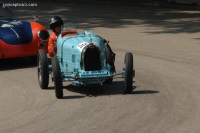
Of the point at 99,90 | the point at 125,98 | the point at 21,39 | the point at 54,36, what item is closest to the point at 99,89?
the point at 99,90

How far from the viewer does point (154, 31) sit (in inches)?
682

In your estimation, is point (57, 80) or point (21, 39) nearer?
point (57, 80)

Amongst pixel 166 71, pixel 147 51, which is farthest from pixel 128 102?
pixel 147 51

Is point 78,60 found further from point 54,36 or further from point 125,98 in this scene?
point 54,36

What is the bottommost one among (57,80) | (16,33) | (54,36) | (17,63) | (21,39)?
(17,63)

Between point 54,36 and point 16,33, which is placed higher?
point 54,36

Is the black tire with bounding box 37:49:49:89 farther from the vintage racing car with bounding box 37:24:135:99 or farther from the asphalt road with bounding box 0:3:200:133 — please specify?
the asphalt road with bounding box 0:3:200:133

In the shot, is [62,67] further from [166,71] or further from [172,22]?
[172,22]

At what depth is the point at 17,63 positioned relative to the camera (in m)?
12.5

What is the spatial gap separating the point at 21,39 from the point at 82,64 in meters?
2.90

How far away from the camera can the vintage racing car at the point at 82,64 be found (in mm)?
9047

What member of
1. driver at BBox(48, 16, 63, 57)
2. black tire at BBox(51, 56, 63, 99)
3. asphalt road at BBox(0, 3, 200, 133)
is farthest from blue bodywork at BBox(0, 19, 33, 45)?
black tire at BBox(51, 56, 63, 99)

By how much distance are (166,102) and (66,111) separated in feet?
5.60

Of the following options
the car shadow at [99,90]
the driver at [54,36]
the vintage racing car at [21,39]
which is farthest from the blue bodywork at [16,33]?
the car shadow at [99,90]
